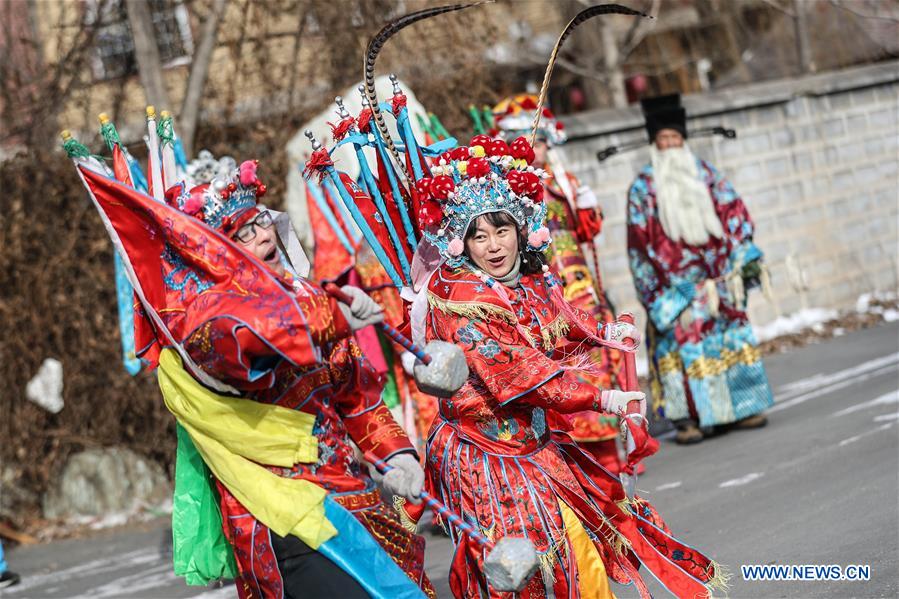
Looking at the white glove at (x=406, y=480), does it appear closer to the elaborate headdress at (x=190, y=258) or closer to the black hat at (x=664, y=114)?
the elaborate headdress at (x=190, y=258)

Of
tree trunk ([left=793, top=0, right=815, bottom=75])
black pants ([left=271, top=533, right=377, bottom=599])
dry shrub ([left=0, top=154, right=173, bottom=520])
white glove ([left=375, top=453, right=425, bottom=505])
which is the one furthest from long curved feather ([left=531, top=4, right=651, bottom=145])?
tree trunk ([left=793, top=0, right=815, bottom=75])

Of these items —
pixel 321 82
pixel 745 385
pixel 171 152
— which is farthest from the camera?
pixel 321 82

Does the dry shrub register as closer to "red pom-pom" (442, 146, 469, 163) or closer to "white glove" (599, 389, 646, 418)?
"red pom-pom" (442, 146, 469, 163)

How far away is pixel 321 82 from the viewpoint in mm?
11953

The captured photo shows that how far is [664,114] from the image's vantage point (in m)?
8.97

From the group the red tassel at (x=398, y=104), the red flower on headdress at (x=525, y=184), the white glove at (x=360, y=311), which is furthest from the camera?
the red tassel at (x=398, y=104)

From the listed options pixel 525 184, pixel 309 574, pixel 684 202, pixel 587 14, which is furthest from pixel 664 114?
pixel 309 574

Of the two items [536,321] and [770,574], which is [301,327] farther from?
[770,574]

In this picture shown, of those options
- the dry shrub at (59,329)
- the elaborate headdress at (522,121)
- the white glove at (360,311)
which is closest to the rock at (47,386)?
the dry shrub at (59,329)

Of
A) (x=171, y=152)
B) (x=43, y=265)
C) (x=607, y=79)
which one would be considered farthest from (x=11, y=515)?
(x=607, y=79)

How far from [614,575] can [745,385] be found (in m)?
4.76

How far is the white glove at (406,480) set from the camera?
12.5 ft

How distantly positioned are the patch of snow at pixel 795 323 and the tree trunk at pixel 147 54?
6.13m

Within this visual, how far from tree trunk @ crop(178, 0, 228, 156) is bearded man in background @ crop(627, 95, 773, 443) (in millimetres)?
3801
